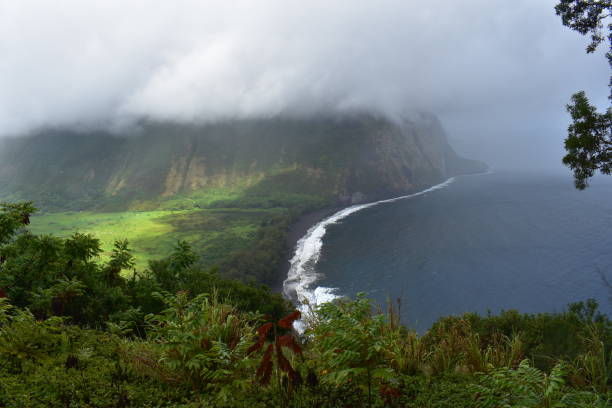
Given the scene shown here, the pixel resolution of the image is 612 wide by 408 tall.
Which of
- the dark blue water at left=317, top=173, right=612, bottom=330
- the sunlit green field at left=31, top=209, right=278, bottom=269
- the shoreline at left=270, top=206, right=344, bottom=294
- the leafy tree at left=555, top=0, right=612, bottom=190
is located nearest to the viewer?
the leafy tree at left=555, top=0, right=612, bottom=190

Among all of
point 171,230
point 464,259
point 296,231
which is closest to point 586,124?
point 464,259

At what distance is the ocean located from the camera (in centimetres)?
6962

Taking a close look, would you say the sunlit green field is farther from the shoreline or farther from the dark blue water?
the dark blue water

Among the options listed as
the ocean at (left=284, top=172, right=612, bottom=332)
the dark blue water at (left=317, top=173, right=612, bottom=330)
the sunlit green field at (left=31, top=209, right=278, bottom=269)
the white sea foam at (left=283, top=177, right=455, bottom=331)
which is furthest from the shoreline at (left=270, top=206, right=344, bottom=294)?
the sunlit green field at (left=31, top=209, right=278, bottom=269)

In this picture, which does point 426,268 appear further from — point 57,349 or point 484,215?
point 57,349

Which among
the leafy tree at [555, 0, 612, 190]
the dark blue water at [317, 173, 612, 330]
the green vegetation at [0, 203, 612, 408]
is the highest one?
the leafy tree at [555, 0, 612, 190]

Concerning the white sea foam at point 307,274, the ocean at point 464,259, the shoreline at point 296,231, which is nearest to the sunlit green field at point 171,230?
the shoreline at point 296,231

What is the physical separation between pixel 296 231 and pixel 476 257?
72.1 m

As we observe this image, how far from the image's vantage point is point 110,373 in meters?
5.00

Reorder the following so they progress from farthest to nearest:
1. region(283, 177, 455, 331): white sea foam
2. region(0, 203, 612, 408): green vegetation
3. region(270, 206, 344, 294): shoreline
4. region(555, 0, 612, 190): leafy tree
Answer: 1. region(270, 206, 344, 294): shoreline
2. region(283, 177, 455, 331): white sea foam
3. region(555, 0, 612, 190): leafy tree
4. region(0, 203, 612, 408): green vegetation

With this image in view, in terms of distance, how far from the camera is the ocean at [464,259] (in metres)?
69.6

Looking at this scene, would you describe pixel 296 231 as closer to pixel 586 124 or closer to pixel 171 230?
pixel 171 230

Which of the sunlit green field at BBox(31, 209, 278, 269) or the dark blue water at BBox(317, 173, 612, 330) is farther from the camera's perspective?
the sunlit green field at BBox(31, 209, 278, 269)

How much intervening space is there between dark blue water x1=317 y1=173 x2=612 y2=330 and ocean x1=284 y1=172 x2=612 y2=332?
25 centimetres
